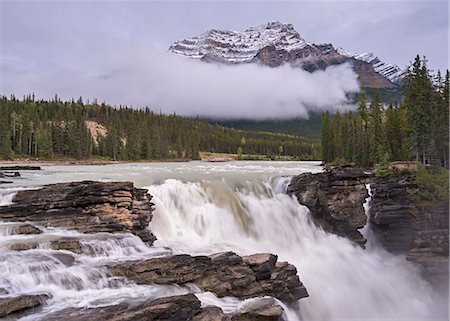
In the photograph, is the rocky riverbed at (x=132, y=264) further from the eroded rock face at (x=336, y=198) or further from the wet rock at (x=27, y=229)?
the eroded rock face at (x=336, y=198)

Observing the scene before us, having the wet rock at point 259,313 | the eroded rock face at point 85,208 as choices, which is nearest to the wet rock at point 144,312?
the wet rock at point 259,313

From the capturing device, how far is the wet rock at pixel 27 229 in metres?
17.1

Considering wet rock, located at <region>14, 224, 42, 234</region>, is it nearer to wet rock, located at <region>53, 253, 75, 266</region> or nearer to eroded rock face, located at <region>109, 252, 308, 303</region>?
wet rock, located at <region>53, 253, 75, 266</region>

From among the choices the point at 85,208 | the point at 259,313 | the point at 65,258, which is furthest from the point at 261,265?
the point at 85,208

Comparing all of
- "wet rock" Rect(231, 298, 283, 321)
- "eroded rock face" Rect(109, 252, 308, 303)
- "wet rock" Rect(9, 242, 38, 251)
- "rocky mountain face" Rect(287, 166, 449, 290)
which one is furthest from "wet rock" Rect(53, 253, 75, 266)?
"rocky mountain face" Rect(287, 166, 449, 290)

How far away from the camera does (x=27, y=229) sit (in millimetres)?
17328

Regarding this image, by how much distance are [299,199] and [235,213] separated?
271 inches

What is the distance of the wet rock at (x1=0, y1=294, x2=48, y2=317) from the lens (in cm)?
1055

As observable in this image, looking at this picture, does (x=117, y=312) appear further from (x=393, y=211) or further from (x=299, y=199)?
(x=393, y=211)

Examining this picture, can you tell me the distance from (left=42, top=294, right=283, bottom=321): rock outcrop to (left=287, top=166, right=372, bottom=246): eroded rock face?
17.8m

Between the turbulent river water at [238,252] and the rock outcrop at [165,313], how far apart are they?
2.25 ft

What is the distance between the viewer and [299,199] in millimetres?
30500

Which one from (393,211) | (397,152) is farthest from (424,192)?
(397,152)

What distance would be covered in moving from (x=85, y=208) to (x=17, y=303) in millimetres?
9246
